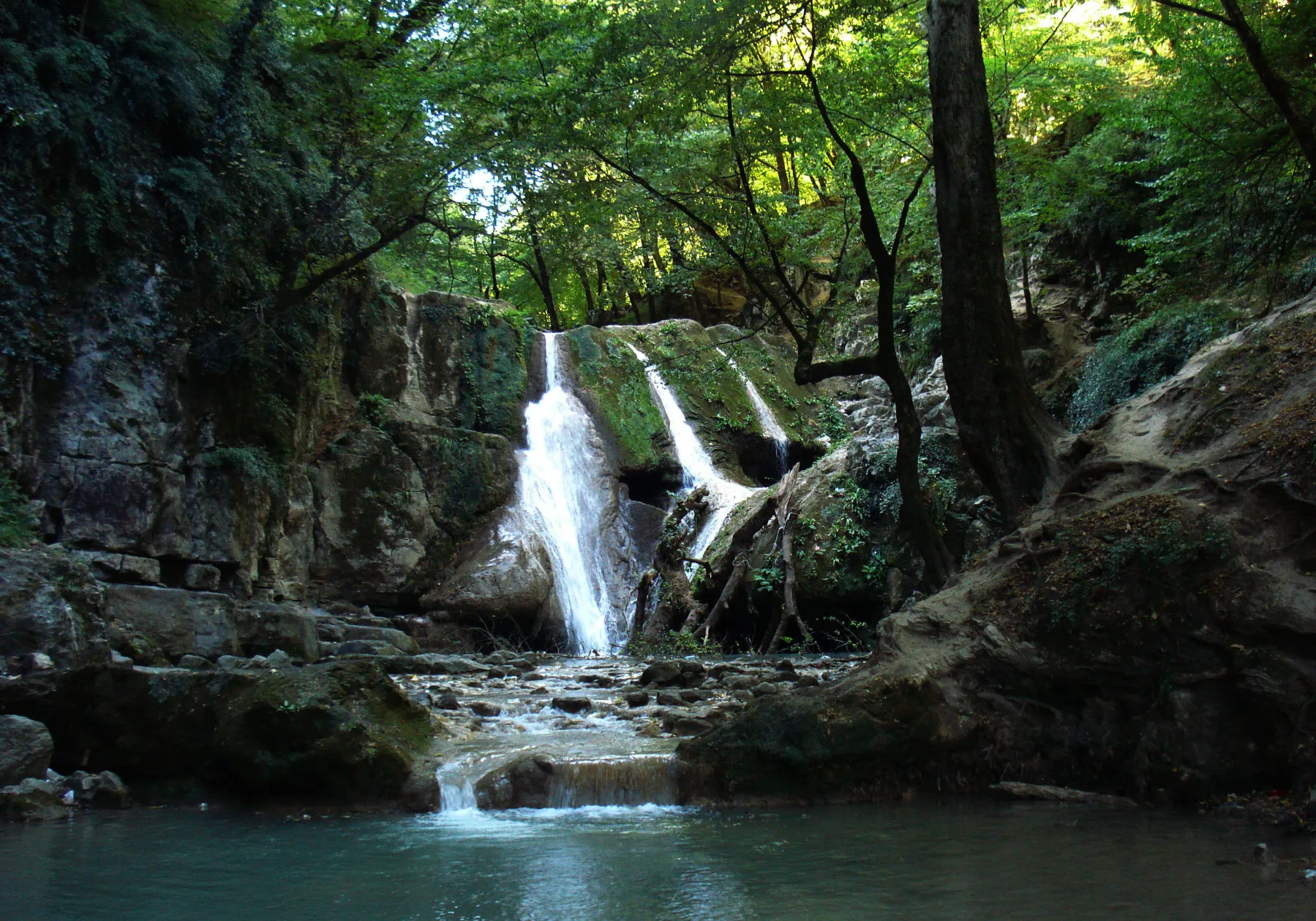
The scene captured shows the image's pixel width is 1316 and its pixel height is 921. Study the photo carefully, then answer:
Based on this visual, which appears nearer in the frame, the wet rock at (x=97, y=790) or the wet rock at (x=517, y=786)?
the wet rock at (x=97, y=790)

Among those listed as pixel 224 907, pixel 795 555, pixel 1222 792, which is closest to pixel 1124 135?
pixel 795 555

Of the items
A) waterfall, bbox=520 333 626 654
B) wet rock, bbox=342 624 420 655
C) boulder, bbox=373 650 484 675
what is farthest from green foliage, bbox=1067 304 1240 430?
wet rock, bbox=342 624 420 655

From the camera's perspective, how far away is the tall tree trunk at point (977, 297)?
649 cm

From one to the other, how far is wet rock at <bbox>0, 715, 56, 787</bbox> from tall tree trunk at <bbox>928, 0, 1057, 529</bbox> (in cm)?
626

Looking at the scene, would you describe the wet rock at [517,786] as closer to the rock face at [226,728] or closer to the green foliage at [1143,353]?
the rock face at [226,728]

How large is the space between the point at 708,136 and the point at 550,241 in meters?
2.71

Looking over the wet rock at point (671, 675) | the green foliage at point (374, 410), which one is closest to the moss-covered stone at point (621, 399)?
the green foliage at point (374, 410)

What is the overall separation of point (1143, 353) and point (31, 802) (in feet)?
37.7

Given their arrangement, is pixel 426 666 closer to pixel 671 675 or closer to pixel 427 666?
pixel 427 666

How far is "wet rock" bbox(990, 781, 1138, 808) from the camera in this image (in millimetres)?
4523

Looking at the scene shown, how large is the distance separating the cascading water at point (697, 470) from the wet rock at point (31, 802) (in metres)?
10.5

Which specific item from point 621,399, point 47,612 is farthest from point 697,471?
point 47,612

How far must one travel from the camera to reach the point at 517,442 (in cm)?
1719

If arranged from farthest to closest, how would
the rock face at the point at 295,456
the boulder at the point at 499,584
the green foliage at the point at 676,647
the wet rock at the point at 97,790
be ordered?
the boulder at the point at 499,584 < the green foliage at the point at 676,647 < the rock face at the point at 295,456 < the wet rock at the point at 97,790
